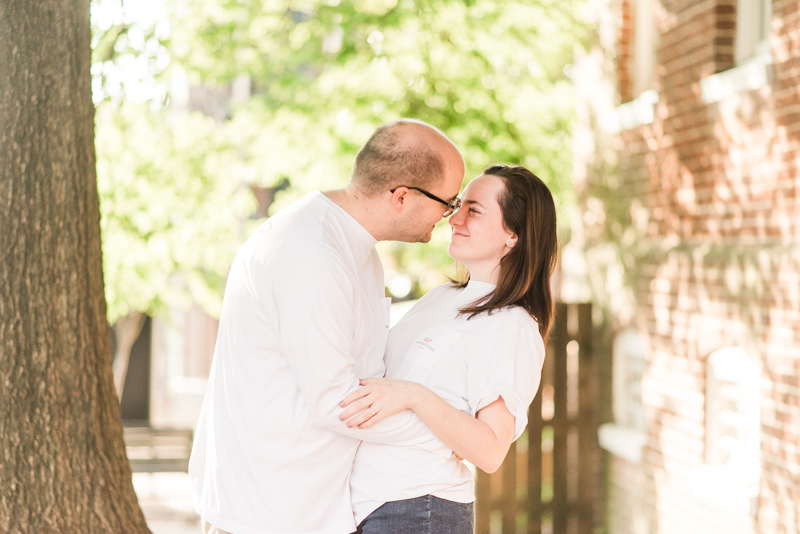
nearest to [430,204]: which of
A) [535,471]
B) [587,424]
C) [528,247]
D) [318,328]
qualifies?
[528,247]

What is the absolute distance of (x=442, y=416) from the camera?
250 centimetres

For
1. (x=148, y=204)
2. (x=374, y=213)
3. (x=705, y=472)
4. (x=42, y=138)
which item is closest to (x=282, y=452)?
(x=374, y=213)

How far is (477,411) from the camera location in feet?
8.56

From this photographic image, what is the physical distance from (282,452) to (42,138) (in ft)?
5.28

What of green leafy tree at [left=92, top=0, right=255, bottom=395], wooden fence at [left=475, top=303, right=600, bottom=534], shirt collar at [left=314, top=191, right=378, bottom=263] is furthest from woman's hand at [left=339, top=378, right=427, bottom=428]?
green leafy tree at [left=92, top=0, right=255, bottom=395]

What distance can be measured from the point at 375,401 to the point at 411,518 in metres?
0.44

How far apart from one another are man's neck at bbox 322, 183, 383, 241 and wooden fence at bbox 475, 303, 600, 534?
4862 millimetres

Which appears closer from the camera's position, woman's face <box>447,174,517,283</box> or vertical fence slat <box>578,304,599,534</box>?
woman's face <box>447,174,517,283</box>

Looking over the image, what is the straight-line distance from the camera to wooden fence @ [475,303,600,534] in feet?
24.2

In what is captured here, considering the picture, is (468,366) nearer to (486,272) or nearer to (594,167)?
(486,272)

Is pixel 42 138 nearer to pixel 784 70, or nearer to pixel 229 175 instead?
pixel 784 70

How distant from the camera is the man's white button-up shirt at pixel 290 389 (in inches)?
93.8

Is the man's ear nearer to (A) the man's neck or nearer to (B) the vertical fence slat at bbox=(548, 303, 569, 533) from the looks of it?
(A) the man's neck

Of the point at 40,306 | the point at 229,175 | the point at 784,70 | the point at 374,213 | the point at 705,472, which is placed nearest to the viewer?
the point at 374,213
